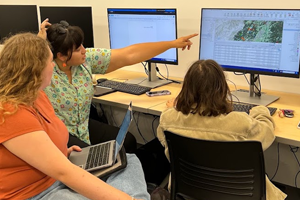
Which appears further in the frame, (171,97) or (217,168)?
(171,97)

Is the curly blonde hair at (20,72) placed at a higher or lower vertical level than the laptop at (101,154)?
higher

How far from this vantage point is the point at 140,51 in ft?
7.16

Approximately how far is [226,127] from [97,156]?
1.82 feet

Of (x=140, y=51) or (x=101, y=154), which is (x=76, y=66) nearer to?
(x=140, y=51)

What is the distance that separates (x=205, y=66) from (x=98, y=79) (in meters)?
1.27

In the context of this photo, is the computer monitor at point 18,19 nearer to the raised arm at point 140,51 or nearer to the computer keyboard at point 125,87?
the computer keyboard at point 125,87

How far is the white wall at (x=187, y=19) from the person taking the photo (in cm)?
217

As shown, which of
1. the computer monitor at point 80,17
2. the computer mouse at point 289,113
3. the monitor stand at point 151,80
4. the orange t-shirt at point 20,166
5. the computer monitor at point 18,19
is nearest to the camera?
the orange t-shirt at point 20,166

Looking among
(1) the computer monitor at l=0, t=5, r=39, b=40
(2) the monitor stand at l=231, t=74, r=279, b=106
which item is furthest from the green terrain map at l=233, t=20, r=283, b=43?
(1) the computer monitor at l=0, t=5, r=39, b=40

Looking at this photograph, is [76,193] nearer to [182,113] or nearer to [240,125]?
[182,113]

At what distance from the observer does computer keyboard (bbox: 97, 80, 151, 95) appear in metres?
2.26

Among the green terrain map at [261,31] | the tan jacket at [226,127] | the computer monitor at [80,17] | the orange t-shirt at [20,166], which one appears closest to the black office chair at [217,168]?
the tan jacket at [226,127]

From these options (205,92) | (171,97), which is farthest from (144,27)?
(205,92)

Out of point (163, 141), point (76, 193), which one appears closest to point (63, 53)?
point (163, 141)
